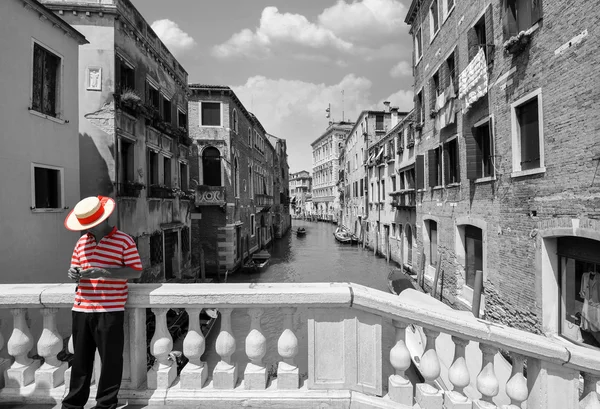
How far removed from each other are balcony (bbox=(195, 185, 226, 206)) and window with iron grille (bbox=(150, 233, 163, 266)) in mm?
5551

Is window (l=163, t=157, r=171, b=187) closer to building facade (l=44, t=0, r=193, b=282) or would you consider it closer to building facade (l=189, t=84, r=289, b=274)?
building facade (l=44, t=0, r=193, b=282)

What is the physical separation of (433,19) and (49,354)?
13.8m

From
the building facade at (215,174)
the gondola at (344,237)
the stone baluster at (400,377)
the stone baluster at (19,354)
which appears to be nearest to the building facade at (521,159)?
the stone baluster at (400,377)

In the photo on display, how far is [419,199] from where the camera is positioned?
13.9 metres

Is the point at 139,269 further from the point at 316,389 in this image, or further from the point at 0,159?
the point at 0,159

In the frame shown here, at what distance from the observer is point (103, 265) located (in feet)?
6.84

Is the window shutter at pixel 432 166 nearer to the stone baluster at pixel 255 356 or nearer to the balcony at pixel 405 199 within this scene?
the balcony at pixel 405 199

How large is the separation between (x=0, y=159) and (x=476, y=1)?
1077 centimetres

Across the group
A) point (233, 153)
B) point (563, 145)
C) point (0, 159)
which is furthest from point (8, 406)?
point (233, 153)

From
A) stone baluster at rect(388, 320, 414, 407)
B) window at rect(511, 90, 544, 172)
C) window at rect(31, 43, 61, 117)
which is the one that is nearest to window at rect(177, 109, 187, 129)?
window at rect(31, 43, 61, 117)

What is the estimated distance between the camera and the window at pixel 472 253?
9.17 m

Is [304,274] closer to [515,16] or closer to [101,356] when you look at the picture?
[515,16]

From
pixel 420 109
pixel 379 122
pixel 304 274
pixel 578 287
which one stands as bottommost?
pixel 304 274

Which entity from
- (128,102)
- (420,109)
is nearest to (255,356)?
(128,102)
